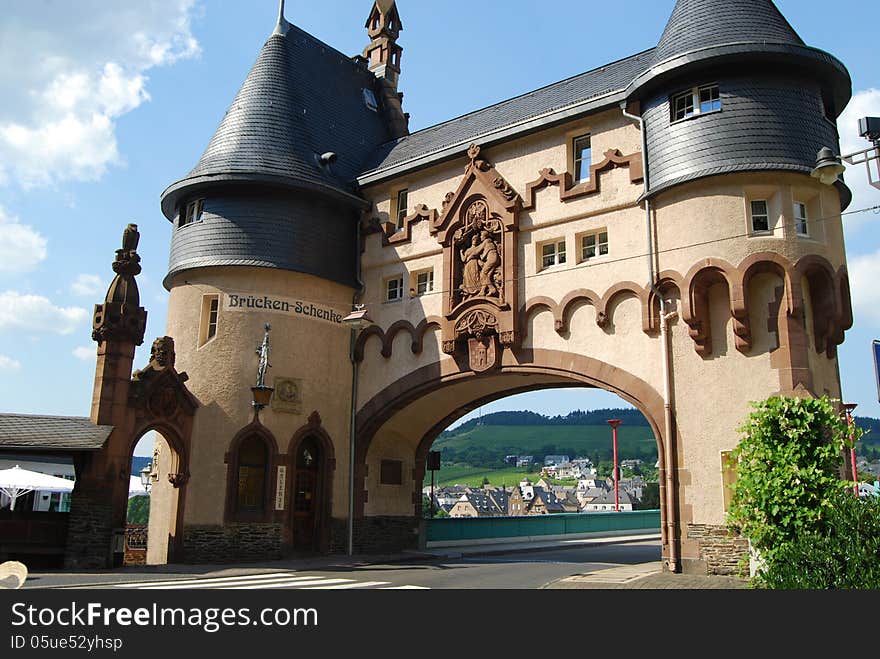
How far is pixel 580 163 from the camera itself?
78.0 feet

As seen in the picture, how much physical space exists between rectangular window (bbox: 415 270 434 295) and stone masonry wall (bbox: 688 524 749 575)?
11282 millimetres

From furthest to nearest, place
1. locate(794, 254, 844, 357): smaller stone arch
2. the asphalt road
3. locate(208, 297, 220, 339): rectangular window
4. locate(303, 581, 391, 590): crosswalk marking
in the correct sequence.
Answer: locate(208, 297, 220, 339): rectangular window
locate(794, 254, 844, 357): smaller stone arch
the asphalt road
locate(303, 581, 391, 590): crosswalk marking

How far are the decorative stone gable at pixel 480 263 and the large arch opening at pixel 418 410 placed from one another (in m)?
0.93

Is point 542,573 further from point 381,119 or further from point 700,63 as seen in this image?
point 381,119

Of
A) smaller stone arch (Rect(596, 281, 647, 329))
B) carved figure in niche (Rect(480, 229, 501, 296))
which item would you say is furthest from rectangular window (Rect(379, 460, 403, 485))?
smaller stone arch (Rect(596, 281, 647, 329))

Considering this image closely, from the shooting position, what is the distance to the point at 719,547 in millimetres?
18406

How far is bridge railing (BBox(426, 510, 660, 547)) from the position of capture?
32312 millimetres

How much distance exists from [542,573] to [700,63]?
1280 centimetres

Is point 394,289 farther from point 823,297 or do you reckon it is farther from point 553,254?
point 823,297

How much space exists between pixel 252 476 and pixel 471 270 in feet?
29.5

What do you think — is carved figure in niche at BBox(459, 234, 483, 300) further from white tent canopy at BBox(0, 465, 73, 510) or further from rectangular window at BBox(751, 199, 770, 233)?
white tent canopy at BBox(0, 465, 73, 510)

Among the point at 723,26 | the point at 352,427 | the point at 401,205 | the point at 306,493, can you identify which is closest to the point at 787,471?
the point at 723,26

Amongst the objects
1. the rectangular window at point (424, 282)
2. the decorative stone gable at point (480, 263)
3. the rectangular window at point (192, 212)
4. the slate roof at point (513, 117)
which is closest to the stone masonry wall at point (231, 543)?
the decorative stone gable at point (480, 263)
